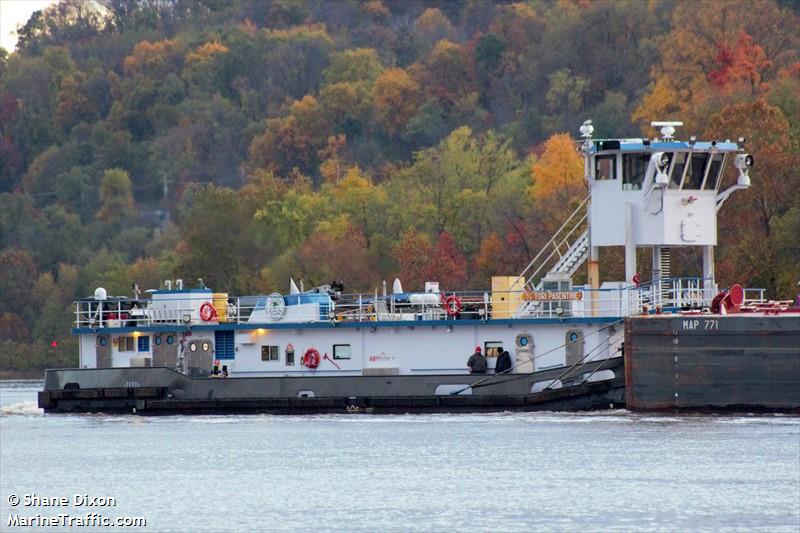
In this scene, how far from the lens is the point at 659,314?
162 ft

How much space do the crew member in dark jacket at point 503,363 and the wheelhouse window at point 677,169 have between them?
21.6 ft

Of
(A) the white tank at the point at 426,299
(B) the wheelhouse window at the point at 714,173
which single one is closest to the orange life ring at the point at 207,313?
(A) the white tank at the point at 426,299

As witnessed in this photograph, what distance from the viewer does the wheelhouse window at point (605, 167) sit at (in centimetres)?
5247

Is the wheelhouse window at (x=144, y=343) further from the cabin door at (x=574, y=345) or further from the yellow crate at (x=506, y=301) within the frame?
the cabin door at (x=574, y=345)

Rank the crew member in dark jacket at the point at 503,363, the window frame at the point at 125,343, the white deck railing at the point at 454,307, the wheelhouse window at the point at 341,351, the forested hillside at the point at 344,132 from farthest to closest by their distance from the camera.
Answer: the forested hillside at the point at 344,132 → the window frame at the point at 125,343 → the wheelhouse window at the point at 341,351 → the crew member in dark jacket at the point at 503,363 → the white deck railing at the point at 454,307

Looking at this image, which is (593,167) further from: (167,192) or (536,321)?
(167,192)

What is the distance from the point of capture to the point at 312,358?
53250mm

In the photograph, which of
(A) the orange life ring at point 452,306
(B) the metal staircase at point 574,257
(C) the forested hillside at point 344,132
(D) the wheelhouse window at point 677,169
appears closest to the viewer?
(A) the orange life ring at point 452,306

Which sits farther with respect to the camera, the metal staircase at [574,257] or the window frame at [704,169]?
the metal staircase at [574,257]

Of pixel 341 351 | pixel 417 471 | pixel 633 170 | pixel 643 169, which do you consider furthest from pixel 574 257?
pixel 417 471

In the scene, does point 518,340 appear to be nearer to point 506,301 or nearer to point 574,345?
point 506,301

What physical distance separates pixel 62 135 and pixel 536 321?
114 m

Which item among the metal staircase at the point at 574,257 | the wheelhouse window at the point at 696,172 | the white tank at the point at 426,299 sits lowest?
the white tank at the point at 426,299

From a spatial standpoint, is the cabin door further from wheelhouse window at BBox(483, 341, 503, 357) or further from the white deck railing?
wheelhouse window at BBox(483, 341, 503, 357)
